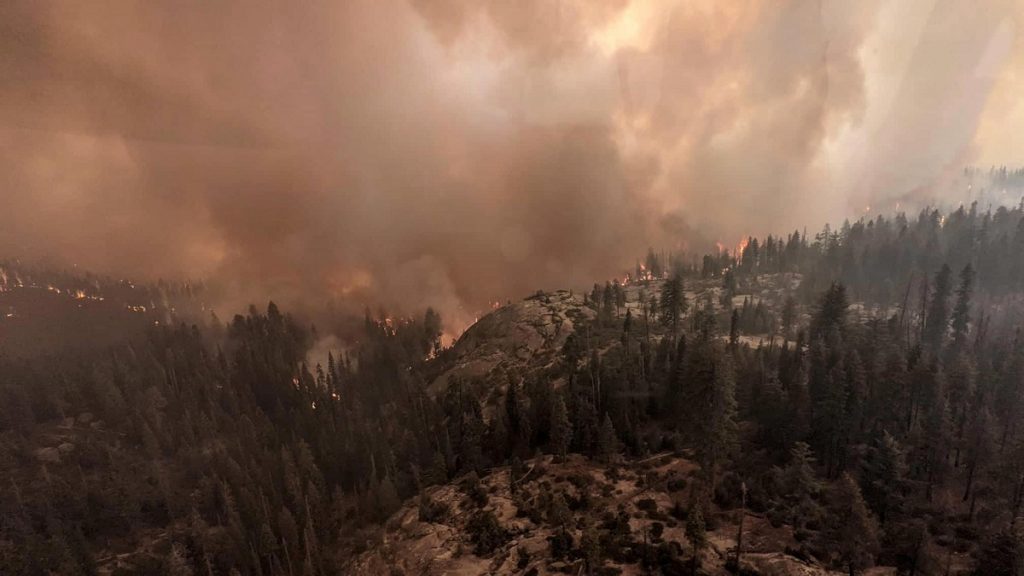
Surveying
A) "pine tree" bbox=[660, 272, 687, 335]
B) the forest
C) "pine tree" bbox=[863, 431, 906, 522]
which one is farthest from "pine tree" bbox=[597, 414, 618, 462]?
"pine tree" bbox=[660, 272, 687, 335]

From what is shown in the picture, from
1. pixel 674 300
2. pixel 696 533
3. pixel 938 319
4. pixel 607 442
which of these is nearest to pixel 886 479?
pixel 696 533

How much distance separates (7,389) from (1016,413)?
330009 mm

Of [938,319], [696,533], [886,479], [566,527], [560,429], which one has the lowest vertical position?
[566,527]

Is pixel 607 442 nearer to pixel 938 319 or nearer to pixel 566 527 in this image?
pixel 566 527

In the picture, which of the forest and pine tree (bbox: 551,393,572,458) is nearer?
the forest

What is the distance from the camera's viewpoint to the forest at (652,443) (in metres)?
59.0

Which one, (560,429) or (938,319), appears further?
(938,319)

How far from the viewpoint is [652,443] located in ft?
303

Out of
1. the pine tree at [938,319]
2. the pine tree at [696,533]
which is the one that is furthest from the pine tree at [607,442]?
the pine tree at [938,319]

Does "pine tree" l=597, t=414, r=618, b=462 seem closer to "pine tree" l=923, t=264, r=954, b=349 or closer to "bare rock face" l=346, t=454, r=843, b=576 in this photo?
"bare rock face" l=346, t=454, r=843, b=576

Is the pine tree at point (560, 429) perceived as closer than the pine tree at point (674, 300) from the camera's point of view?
Yes

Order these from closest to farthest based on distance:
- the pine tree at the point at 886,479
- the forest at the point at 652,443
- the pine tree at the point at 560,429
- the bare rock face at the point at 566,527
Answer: the pine tree at the point at 886,479
the forest at the point at 652,443
the bare rock face at the point at 566,527
the pine tree at the point at 560,429

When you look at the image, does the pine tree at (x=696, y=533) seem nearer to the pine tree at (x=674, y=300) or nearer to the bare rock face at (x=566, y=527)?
the bare rock face at (x=566, y=527)

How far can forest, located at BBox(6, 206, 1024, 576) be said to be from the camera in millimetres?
59000
